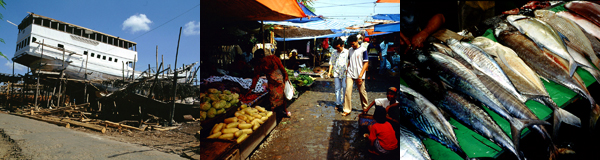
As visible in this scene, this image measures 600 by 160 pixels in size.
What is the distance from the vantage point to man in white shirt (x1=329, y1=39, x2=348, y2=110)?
5.71 ft

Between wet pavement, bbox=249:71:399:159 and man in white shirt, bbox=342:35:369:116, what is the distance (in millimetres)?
47

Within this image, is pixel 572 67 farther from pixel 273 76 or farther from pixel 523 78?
pixel 273 76

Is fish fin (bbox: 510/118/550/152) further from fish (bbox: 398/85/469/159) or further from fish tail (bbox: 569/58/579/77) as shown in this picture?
fish tail (bbox: 569/58/579/77)

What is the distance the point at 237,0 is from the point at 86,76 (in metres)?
2.27

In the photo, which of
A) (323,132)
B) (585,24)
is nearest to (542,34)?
(585,24)

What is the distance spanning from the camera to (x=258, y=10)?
6.24 feet

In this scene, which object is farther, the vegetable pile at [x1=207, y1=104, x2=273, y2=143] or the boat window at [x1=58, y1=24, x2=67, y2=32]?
the boat window at [x1=58, y1=24, x2=67, y2=32]

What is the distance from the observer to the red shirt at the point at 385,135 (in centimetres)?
159

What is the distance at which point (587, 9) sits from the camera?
220 centimetres

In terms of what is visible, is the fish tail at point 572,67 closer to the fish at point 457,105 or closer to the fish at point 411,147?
the fish at point 457,105

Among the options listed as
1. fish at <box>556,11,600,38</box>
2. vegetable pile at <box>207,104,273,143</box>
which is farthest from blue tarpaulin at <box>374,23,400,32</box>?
fish at <box>556,11,600,38</box>

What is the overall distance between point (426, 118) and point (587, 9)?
2615 millimetres

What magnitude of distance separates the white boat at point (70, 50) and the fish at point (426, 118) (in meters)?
3.12

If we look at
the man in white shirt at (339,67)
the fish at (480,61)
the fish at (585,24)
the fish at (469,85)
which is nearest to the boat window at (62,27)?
the man in white shirt at (339,67)
